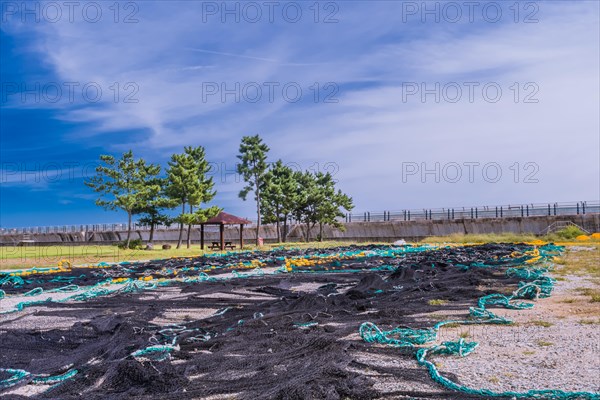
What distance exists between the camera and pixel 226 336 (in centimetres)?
491

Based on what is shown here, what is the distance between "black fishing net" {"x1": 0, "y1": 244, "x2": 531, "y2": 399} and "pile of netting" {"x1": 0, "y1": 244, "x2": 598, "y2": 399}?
0.01 metres

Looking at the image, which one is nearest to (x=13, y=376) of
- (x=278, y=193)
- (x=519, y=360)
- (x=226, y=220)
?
(x=519, y=360)

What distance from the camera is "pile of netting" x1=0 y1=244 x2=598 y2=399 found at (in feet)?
11.6

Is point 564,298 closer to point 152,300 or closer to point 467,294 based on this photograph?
point 467,294

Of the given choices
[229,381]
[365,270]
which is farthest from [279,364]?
[365,270]

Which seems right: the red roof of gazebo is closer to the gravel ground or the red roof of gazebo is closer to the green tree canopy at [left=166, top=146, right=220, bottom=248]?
the green tree canopy at [left=166, top=146, right=220, bottom=248]

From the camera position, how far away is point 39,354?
15.1ft

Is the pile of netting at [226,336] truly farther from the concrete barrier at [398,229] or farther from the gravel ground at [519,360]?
the concrete barrier at [398,229]

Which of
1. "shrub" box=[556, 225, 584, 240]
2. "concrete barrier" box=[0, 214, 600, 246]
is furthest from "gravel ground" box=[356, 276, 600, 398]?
"concrete barrier" box=[0, 214, 600, 246]

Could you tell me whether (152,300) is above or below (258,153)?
below

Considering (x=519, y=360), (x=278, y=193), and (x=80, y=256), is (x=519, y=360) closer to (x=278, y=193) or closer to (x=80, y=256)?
(x=80, y=256)

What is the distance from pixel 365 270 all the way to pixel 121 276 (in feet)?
18.3

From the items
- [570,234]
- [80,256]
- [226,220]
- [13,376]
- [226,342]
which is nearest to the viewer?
[13,376]

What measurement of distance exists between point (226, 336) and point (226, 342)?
0.22 m
